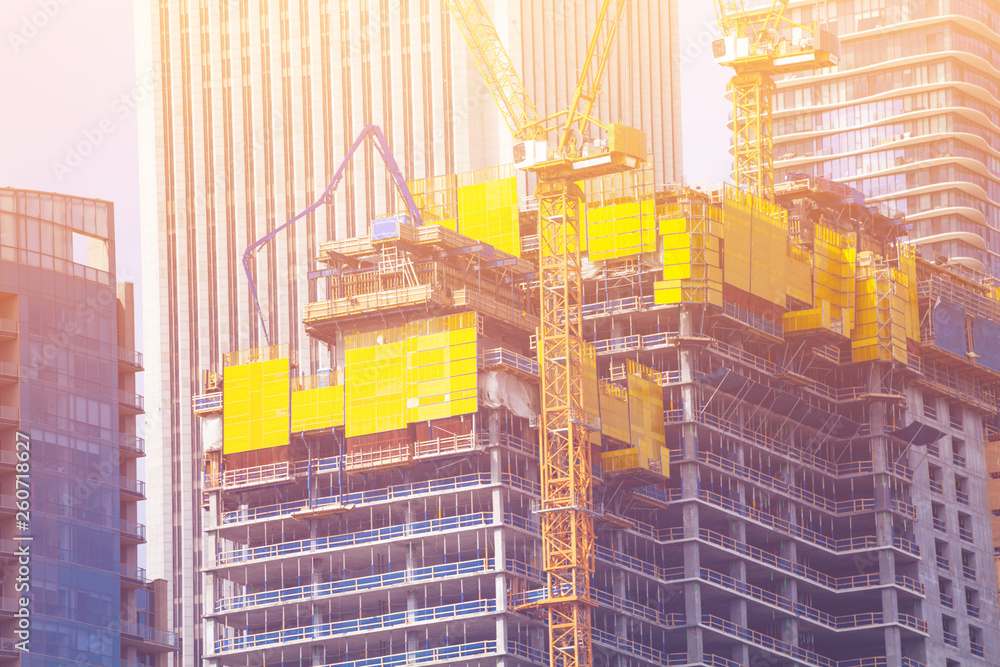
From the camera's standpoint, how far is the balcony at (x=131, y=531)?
183625 mm

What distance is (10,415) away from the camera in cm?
17675

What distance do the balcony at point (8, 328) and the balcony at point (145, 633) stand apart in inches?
870

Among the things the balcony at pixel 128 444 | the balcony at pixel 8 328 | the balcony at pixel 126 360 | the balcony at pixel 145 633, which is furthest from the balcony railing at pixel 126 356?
the balcony at pixel 145 633

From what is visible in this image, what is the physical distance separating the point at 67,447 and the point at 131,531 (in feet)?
28.8

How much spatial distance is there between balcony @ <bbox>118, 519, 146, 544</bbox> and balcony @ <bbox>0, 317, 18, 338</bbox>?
1559 cm

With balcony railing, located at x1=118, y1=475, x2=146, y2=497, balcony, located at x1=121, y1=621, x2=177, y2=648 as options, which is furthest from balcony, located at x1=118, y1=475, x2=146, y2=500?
balcony, located at x1=121, y1=621, x2=177, y2=648

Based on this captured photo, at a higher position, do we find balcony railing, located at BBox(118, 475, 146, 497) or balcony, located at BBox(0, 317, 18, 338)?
balcony, located at BBox(0, 317, 18, 338)

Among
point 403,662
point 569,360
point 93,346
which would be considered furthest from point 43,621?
point 569,360

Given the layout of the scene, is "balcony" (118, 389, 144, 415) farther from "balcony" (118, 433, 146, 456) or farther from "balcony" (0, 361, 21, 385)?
"balcony" (0, 361, 21, 385)

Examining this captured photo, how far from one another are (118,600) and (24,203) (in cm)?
2880

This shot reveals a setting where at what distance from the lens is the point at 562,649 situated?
634ft

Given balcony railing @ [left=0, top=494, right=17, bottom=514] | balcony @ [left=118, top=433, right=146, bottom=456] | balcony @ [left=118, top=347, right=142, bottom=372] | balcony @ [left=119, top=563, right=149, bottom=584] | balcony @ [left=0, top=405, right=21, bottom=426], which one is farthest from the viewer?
balcony @ [left=118, top=347, right=142, bottom=372]

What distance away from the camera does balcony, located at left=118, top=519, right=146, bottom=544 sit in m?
184

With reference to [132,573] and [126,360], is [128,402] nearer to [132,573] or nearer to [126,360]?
[126,360]
